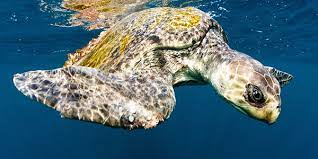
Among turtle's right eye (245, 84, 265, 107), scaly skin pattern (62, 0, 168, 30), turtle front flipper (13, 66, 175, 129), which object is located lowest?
scaly skin pattern (62, 0, 168, 30)

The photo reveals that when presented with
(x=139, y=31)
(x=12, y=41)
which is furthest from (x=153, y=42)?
(x=12, y=41)

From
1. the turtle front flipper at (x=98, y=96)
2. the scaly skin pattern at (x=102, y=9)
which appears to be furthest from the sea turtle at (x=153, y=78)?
the scaly skin pattern at (x=102, y=9)

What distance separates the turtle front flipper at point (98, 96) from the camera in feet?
11.4

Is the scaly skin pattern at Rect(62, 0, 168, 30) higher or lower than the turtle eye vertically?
lower

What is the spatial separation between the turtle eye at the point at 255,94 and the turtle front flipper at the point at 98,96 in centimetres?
88

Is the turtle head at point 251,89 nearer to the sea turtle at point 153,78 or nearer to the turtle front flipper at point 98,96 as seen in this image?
the sea turtle at point 153,78

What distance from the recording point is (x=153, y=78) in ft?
14.3

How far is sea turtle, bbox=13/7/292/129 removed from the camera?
3.56 metres

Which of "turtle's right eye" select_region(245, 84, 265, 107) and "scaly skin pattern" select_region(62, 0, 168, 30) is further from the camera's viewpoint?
"scaly skin pattern" select_region(62, 0, 168, 30)

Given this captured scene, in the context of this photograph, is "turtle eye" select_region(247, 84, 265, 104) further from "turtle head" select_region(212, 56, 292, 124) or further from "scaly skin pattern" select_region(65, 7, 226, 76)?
"scaly skin pattern" select_region(65, 7, 226, 76)

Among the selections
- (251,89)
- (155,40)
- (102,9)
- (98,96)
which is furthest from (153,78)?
(102,9)

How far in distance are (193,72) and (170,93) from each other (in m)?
1.02

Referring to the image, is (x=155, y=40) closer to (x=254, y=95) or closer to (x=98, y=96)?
(x=98, y=96)

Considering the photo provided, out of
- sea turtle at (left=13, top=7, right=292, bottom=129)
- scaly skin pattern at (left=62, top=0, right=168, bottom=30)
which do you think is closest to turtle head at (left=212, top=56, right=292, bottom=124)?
sea turtle at (left=13, top=7, right=292, bottom=129)
